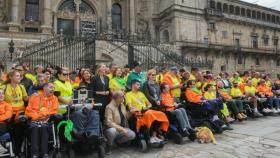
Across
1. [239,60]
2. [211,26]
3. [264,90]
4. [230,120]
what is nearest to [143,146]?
[230,120]

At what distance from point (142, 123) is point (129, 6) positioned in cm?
2970

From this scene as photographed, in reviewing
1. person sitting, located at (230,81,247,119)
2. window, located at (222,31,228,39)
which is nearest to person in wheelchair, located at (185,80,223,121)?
person sitting, located at (230,81,247,119)

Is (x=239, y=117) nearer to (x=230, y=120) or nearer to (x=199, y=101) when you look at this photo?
(x=230, y=120)

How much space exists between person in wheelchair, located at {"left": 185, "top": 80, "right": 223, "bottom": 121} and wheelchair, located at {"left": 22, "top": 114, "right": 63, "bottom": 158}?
4413mm

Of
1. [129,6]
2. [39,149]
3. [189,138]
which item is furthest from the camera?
[129,6]

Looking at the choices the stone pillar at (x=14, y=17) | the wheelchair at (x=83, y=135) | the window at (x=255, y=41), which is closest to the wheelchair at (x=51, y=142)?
the wheelchair at (x=83, y=135)

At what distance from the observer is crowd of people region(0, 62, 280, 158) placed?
638 cm

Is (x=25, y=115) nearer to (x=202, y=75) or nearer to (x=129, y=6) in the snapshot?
(x=202, y=75)

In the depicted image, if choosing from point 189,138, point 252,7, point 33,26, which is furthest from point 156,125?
point 252,7

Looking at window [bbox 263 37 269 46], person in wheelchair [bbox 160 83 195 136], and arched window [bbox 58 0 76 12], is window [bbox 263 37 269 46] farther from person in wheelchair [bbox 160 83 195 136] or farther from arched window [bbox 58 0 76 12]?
person in wheelchair [bbox 160 83 195 136]

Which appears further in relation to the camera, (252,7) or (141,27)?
(252,7)

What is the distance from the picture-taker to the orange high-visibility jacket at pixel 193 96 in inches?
358

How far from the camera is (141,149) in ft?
23.6

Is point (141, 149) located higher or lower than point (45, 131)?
lower
